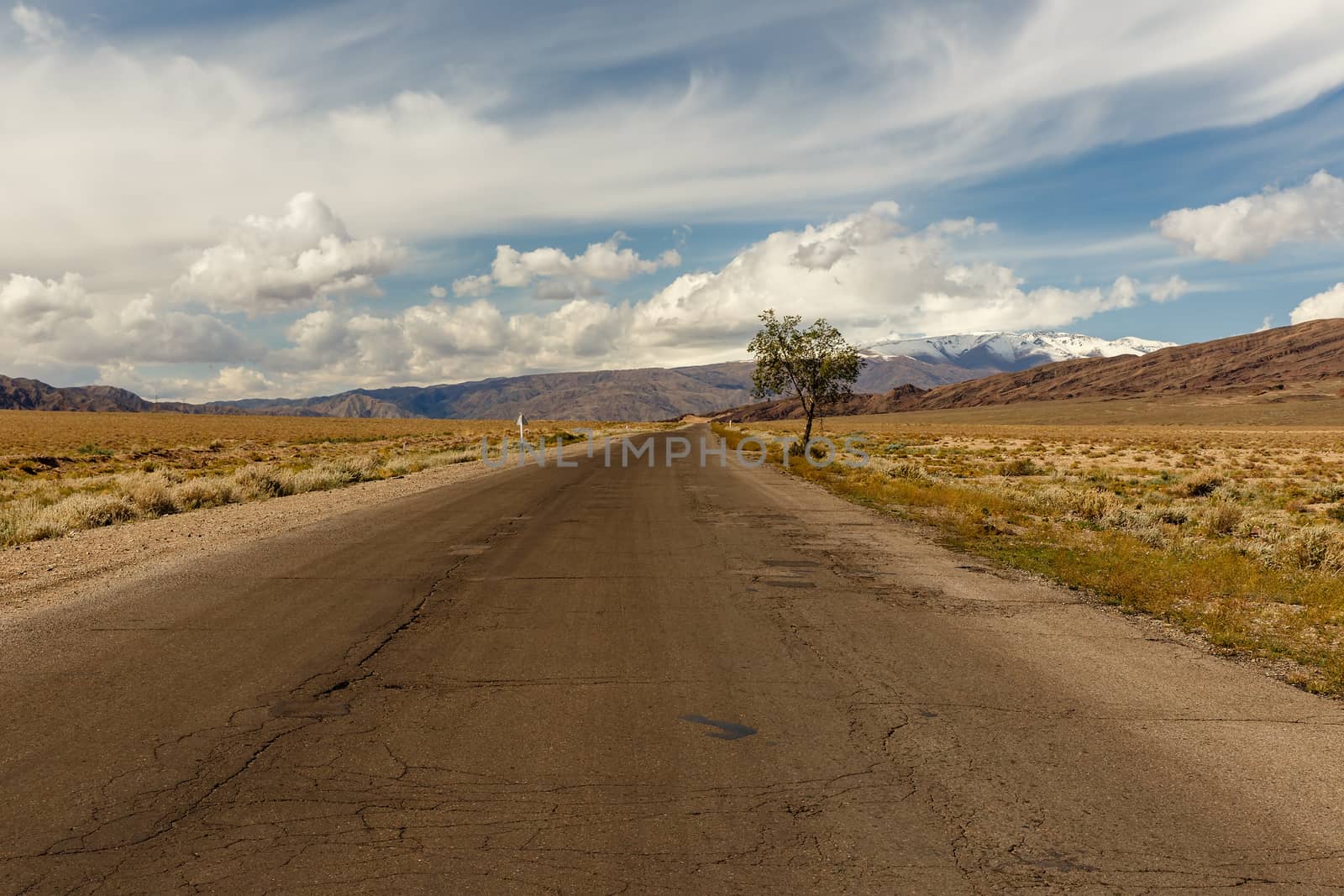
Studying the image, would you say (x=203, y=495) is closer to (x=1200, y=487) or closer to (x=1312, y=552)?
(x=1312, y=552)

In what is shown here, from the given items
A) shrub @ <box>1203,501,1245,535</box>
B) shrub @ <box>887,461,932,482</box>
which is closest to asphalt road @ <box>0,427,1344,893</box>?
shrub @ <box>1203,501,1245,535</box>

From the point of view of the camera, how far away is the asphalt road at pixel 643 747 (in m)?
3.70

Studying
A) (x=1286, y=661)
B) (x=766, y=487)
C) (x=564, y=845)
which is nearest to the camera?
(x=564, y=845)

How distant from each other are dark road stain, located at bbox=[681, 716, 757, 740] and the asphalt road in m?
A: 0.02

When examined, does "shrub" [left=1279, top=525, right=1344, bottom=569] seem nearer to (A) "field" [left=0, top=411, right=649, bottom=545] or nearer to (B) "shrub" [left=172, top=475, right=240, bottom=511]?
(A) "field" [left=0, top=411, right=649, bottom=545]

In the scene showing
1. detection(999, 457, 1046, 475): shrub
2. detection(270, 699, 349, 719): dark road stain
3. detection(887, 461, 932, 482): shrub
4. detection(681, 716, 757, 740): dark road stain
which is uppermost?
detection(270, 699, 349, 719): dark road stain

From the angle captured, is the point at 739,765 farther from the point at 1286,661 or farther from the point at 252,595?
the point at 252,595

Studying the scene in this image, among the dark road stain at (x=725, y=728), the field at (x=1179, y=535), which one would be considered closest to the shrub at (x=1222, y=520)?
the field at (x=1179, y=535)

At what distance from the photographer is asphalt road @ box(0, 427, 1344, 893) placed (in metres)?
3.70

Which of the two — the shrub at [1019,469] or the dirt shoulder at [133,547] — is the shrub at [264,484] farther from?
the shrub at [1019,469]

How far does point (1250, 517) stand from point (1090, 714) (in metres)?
15.6

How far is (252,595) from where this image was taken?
9.10 metres

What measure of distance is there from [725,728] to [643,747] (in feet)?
2.11

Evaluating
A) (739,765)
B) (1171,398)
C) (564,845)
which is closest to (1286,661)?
(739,765)
